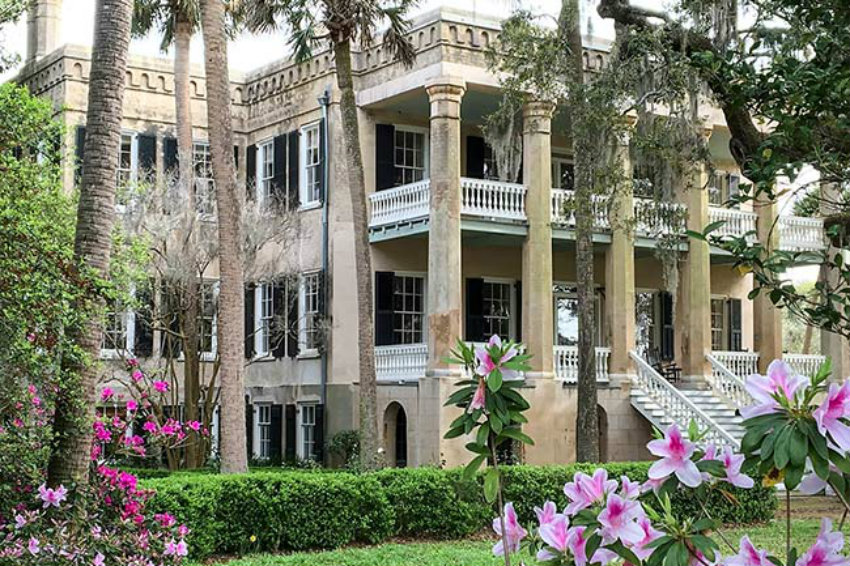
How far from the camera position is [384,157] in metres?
26.4

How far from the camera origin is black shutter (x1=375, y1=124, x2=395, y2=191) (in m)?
26.4

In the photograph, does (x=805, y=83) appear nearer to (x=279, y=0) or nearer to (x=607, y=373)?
(x=279, y=0)

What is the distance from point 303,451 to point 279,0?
33.9 ft

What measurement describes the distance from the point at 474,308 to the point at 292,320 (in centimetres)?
403

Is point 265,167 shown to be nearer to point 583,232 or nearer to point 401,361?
point 401,361

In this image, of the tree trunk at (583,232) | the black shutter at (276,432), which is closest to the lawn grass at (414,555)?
the tree trunk at (583,232)

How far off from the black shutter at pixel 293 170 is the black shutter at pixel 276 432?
461cm

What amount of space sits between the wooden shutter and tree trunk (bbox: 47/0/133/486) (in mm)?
16300

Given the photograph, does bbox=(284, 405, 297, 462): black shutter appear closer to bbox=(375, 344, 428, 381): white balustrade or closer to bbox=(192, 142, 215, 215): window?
bbox=(375, 344, 428, 381): white balustrade

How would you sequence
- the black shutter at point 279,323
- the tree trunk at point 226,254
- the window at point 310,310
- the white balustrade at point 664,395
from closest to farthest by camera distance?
the tree trunk at point 226,254 < the white balustrade at point 664,395 < the window at point 310,310 < the black shutter at point 279,323

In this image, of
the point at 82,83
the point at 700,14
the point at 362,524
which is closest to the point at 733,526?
the point at 362,524

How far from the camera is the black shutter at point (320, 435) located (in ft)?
86.0

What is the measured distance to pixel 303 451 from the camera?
89.3 feet

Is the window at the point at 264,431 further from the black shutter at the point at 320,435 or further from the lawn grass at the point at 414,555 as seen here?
the lawn grass at the point at 414,555
